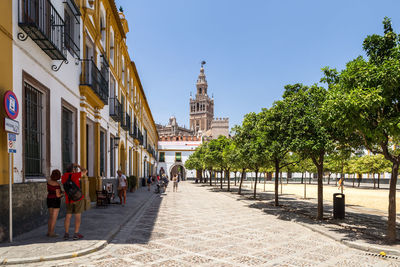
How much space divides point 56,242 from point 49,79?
506 cm

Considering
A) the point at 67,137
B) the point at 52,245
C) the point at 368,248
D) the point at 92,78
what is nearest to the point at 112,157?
the point at 92,78

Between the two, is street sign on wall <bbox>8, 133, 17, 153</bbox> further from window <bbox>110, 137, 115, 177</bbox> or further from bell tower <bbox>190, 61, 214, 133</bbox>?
bell tower <bbox>190, 61, 214, 133</bbox>

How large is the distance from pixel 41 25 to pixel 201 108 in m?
155

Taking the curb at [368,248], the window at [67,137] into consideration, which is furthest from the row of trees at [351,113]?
the window at [67,137]

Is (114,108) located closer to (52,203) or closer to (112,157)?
(112,157)

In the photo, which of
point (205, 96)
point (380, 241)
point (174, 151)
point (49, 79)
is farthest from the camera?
Result: point (205, 96)

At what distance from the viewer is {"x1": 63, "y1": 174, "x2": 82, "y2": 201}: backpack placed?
6910 millimetres

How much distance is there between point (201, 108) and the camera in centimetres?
16350

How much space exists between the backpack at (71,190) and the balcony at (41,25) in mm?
3723

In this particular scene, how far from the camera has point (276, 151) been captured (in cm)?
1192

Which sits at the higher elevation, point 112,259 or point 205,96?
point 205,96

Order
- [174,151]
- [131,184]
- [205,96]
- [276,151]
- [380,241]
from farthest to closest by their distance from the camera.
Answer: [205,96] < [174,151] < [131,184] < [276,151] < [380,241]

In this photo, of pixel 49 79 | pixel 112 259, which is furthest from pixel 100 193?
pixel 112 259

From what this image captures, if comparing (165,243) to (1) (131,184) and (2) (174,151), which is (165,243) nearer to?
(1) (131,184)
